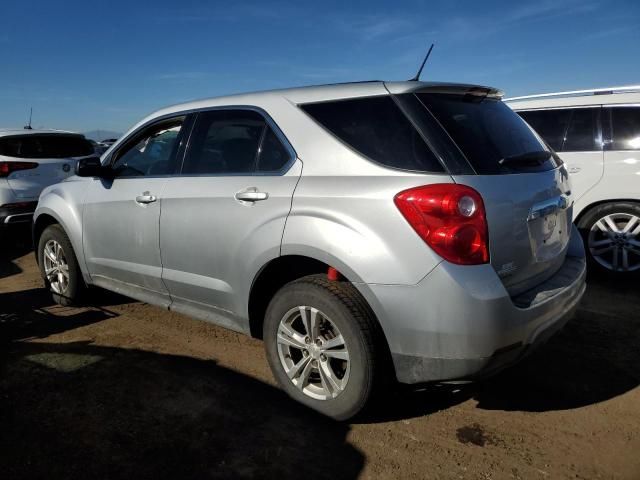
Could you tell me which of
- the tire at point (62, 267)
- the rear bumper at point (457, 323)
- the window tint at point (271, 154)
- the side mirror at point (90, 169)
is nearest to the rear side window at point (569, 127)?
the rear bumper at point (457, 323)

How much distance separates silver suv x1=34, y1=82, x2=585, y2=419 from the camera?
226cm

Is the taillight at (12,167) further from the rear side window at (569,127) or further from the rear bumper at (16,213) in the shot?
the rear side window at (569,127)

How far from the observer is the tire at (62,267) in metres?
4.39

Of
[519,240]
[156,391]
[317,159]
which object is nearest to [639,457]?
[519,240]

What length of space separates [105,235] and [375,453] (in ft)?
8.72

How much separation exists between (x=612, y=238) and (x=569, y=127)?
4.16 ft

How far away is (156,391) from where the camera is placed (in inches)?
121

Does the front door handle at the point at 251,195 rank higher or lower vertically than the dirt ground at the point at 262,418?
higher

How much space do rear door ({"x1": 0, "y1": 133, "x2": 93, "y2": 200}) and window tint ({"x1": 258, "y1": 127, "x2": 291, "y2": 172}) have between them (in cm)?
479

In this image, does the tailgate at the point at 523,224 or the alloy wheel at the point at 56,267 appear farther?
the alloy wheel at the point at 56,267

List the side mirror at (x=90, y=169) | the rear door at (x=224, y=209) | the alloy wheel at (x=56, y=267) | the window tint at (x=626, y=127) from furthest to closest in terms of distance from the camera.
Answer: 1. the window tint at (x=626, y=127)
2. the alloy wheel at (x=56, y=267)
3. the side mirror at (x=90, y=169)
4. the rear door at (x=224, y=209)

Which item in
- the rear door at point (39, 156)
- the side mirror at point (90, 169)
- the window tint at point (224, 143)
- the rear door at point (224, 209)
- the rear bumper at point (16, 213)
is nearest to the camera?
the rear door at point (224, 209)

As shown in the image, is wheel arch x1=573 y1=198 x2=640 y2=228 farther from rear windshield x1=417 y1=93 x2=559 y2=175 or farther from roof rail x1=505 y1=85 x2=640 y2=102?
rear windshield x1=417 y1=93 x2=559 y2=175

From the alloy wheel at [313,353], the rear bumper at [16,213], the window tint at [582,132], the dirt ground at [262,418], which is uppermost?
the window tint at [582,132]
